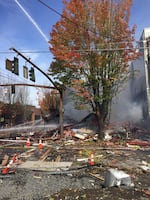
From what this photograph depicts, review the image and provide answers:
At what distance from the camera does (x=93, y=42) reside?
63.0 feet

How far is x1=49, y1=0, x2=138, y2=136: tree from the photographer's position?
19172mm

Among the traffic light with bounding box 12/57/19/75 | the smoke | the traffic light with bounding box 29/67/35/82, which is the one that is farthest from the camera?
the smoke

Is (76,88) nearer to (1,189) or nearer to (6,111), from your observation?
(1,189)

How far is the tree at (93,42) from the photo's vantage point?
19.2 meters

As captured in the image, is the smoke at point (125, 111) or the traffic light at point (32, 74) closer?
the traffic light at point (32, 74)

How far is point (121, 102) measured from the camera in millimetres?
36469

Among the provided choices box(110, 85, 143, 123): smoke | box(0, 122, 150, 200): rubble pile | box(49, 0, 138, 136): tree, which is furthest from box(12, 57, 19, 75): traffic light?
box(110, 85, 143, 123): smoke

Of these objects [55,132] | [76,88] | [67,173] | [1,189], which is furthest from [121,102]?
[1,189]

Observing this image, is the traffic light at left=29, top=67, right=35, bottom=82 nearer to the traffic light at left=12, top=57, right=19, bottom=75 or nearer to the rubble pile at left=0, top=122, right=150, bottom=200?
the traffic light at left=12, top=57, right=19, bottom=75

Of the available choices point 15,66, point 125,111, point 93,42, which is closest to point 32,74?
point 15,66

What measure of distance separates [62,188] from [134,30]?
15239 millimetres

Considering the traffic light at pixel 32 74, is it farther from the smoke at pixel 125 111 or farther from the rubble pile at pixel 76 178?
the smoke at pixel 125 111

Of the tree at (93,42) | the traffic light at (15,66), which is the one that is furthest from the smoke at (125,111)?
the traffic light at (15,66)

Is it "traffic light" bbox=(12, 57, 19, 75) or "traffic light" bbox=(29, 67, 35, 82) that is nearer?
"traffic light" bbox=(12, 57, 19, 75)
